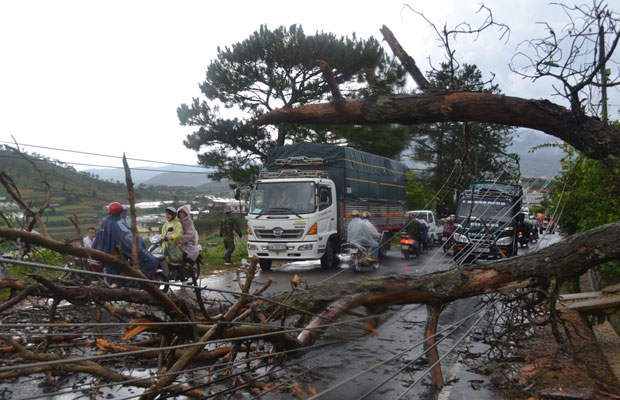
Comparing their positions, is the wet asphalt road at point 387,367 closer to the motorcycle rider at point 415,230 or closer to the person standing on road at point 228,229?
the person standing on road at point 228,229

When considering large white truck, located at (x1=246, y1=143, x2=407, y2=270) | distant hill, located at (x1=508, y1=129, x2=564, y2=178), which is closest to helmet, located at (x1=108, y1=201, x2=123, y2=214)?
distant hill, located at (x1=508, y1=129, x2=564, y2=178)

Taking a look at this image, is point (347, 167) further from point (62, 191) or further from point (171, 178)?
point (62, 191)

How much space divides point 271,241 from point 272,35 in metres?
12.3

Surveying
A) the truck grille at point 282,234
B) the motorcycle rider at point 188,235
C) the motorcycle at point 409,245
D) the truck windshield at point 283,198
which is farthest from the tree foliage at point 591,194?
the motorcycle at point 409,245

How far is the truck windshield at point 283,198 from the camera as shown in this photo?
12.3 meters

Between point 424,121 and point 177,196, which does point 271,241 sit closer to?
point 177,196

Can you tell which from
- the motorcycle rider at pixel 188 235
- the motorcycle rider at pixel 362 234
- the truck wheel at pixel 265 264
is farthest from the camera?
Answer: the truck wheel at pixel 265 264

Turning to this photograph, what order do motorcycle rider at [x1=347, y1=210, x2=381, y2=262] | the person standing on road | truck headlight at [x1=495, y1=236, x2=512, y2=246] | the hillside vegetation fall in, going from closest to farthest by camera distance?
the hillside vegetation < motorcycle rider at [x1=347, y1=210, x2=381, y2=262] < truck headlight at [x1=495, y1=236, x2=512, y2=246] < the person standing on road

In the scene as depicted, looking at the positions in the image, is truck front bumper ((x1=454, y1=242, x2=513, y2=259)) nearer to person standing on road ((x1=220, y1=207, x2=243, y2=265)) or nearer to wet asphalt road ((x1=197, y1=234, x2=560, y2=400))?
wet asphalt road ((x1=197, y1=234, x2=560, y2=400))

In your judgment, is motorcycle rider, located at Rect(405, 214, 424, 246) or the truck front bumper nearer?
the truck front bumper

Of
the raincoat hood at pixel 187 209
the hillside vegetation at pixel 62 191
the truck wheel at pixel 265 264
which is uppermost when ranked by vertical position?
the hillside vegetation at pixel 62 191

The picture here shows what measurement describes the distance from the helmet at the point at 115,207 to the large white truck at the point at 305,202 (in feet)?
21.0

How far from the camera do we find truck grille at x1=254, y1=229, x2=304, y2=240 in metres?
12.1

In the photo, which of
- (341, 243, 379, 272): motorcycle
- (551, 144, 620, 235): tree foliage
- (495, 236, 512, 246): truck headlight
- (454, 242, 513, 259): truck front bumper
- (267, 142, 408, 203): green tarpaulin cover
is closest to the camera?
(454, 242, 513, 259): truck front bumper
